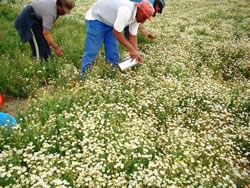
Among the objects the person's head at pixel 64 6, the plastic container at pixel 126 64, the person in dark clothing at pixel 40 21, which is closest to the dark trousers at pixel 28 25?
the person in dark clothing at pixel 40 21

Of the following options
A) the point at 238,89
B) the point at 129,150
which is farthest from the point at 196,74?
the point at 129,150

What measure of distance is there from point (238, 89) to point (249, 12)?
10648 millimetres

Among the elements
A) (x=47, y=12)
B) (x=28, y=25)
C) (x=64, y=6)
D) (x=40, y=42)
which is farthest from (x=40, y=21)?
(x=64, y=6)

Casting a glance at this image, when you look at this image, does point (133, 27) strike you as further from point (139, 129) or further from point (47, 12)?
point (139, 129)

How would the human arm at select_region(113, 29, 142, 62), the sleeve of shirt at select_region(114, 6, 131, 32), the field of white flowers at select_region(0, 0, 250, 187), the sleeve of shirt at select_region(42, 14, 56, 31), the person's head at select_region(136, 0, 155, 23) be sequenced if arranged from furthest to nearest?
the sleeve of shirt at select_region(42, 14, 56, 31)
the human arm at select_region(113, 29, 142, 62)
the sleeve of shirt at select_region(114, 6, 131, 32)
the person's head at select_region(136, 0, 155, 23)
the field of white flowers at select_region(0, 0, 250, 187)

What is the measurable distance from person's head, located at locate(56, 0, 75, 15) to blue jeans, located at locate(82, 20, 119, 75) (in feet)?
1.90

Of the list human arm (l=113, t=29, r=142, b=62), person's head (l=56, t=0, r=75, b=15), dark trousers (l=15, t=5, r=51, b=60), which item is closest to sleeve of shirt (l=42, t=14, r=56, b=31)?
person's head (l=56, t=0, r=75, b=15)

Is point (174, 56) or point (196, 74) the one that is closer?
point (196, 74)

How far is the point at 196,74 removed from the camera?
712cm

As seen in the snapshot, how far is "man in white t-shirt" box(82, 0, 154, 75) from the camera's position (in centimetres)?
530

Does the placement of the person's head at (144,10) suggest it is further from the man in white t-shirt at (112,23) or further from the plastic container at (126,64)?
the plastic container at (126,64)

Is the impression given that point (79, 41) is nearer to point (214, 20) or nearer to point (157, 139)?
point (157, 139)

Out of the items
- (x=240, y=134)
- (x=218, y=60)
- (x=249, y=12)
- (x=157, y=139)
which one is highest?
(x=157, y=139)

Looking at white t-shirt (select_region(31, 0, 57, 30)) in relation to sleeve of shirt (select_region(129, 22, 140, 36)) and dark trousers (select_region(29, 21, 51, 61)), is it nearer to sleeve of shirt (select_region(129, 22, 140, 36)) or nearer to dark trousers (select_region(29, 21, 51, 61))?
dark trousers (select_region(29, 21, 51, 61))
